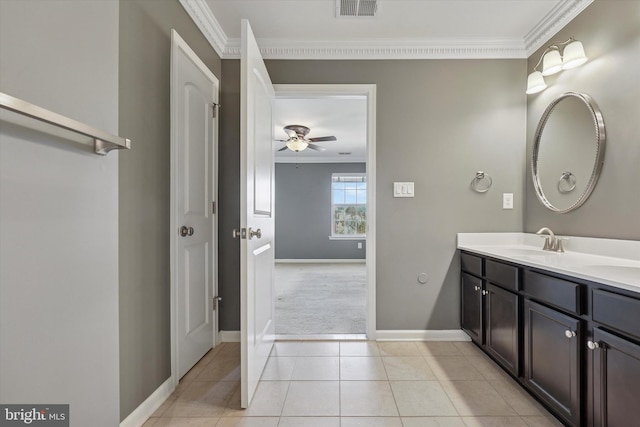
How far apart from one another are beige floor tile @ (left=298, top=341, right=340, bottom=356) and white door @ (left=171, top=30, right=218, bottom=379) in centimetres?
72

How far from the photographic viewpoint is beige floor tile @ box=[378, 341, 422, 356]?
232 cm

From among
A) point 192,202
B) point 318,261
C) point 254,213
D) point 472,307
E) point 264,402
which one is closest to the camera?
point 264,402

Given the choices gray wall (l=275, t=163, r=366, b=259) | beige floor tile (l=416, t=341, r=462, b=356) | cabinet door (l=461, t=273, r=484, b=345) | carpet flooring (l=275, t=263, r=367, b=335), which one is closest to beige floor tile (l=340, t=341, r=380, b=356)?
carpet flooring (l=275, t=263, r=367, b=335)

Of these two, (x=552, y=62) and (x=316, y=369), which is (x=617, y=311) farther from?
(x=552, y=62)

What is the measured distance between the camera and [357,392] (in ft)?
5.90

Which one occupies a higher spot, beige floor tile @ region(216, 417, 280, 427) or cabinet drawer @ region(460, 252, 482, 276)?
cabinet drawer @ region(460, 252, 482, 276)

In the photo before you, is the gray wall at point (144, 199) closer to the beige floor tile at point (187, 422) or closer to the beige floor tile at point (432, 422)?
the beige floor tile at point (187, 422)

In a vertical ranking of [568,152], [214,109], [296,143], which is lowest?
[568,152]

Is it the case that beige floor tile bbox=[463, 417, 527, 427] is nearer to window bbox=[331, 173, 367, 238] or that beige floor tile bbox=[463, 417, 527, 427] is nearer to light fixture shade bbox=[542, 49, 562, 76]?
light fixture shade bbox=[542, 49, 562, 76]

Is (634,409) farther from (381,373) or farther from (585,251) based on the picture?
(381,373)

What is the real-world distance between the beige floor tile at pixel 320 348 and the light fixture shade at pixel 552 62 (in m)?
2.50

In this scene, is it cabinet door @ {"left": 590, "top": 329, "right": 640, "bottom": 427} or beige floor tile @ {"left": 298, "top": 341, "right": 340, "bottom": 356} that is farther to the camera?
beige floor tile @ {"left": 298, "top": 341, "right": 340, "bottom": 356}

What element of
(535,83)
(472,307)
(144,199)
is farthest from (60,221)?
(535,83)

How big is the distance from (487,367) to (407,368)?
21.6 inches
